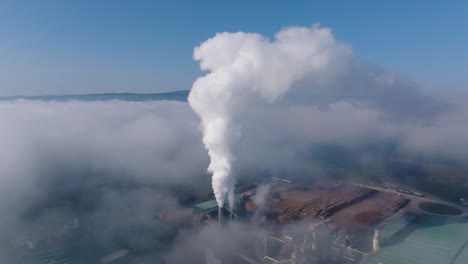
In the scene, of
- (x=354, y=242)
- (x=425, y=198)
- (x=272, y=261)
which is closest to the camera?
(x=272, y=261)

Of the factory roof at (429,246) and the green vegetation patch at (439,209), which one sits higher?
the green vegetation patch at (439,209)

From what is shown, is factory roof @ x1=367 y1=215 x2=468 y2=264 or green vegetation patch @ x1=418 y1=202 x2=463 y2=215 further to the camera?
green vegetation patch @ x1=418 y1=202 x2=463 y2=215

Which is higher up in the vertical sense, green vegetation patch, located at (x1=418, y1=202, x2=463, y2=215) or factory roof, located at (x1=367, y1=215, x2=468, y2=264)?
green vegetation patch, located at (x1=418, y1=202, x2=463, y2=215)

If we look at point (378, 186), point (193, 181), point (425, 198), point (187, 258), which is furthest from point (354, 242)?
point (193, 181)

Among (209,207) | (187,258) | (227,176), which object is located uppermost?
(227,176)

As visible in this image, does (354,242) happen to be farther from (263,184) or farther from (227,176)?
(263,184)
